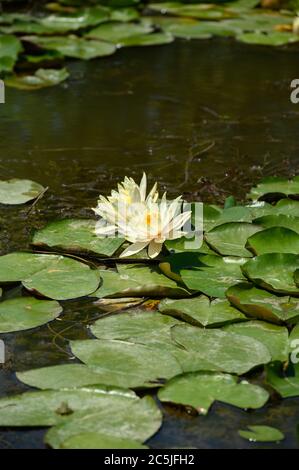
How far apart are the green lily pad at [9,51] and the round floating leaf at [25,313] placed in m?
2.36

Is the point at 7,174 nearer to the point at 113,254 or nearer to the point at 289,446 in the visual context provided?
the point at 113,254

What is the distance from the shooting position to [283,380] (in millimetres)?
2201

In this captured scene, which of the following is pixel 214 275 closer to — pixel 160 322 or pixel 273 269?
pixel 273 269

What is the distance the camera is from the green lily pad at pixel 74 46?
5.15 metres

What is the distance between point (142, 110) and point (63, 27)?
58.0 inches

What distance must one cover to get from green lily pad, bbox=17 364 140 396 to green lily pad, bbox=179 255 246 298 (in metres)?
0.48

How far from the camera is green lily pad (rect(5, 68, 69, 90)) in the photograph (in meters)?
4.61

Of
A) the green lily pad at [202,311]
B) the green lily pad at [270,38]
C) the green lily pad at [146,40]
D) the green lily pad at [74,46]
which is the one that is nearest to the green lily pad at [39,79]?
the green lily pad at [74,46]

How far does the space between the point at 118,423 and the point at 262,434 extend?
1.01 ft

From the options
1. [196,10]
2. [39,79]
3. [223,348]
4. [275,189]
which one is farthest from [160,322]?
[196,10]

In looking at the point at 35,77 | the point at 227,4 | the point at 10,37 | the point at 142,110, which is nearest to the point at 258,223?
the point at 142,110

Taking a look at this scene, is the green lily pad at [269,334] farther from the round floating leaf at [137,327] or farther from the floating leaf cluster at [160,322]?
the round floating leaf at [137,327]

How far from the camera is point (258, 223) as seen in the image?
296 cm

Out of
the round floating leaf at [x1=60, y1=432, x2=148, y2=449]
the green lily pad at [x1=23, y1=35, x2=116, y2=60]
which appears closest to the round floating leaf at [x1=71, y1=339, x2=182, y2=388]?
the round floating leaf at [x1=60, y1=432, x2=148, y2=449]
